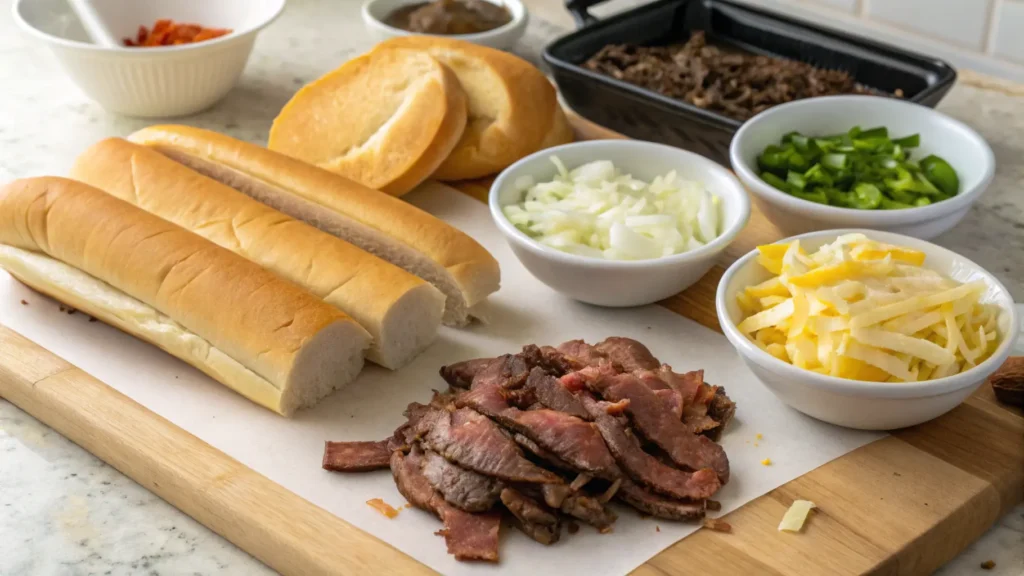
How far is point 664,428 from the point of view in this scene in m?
2.12

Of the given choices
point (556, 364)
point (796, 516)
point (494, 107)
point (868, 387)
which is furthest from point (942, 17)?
point (796, 516)

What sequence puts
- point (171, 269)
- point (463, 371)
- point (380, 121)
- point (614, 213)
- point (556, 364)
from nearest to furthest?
point (556, 364), point (463, 371), point (171, 269), point (614, 213), point (380, 121)

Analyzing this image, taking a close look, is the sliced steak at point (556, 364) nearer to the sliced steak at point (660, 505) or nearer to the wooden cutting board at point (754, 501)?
the sliced steak at point (660, 505)

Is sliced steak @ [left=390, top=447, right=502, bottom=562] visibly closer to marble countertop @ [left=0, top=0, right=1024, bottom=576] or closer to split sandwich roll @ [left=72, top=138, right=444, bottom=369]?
marble countertop @ [left=0, top=0, right=1024, bottom=576]

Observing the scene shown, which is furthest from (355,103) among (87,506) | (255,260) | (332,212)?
(87,506)

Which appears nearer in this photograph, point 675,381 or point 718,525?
point 718,525

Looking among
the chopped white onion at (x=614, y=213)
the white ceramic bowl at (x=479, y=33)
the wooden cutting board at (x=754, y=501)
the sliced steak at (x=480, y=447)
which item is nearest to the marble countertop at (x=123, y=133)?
the wooden cutting board at (x=754, y=501)

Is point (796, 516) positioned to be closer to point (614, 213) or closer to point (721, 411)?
point (721, 411)

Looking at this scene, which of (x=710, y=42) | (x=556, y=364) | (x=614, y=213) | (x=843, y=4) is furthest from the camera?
(x=843, y=4)

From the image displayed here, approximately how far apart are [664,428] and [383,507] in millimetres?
552

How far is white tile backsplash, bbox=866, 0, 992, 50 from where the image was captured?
3.84 meters

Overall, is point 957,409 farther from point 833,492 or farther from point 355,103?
point 355,103

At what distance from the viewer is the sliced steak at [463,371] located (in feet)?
7.72

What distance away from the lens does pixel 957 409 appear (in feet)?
Answer: 7.58
